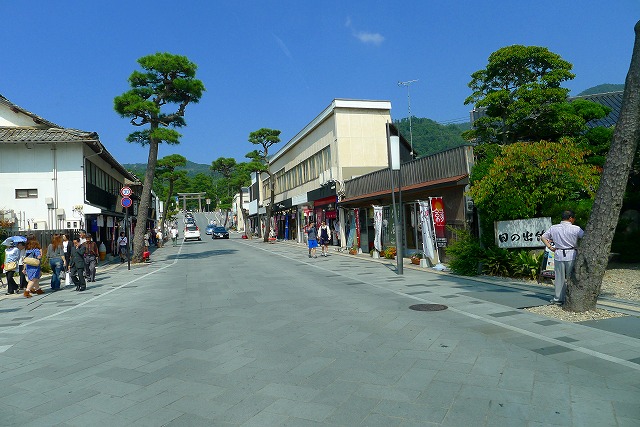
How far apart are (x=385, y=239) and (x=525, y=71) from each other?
9.69m

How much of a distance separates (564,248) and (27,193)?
27.7 meters

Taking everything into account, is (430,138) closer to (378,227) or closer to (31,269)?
(378,227)

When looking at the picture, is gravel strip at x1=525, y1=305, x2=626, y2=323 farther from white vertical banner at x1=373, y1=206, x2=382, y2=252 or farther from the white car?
the white car

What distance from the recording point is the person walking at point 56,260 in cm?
1524

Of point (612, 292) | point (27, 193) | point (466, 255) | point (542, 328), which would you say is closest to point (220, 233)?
point (27, 193)

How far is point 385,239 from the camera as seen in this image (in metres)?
23.6

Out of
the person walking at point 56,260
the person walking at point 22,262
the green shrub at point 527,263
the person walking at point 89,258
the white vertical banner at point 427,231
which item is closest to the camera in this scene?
the green shrub at point 527,263

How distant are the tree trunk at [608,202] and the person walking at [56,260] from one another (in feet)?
47.5

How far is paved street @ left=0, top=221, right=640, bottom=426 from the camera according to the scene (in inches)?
175

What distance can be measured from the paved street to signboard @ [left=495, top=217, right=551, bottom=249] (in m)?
2.71

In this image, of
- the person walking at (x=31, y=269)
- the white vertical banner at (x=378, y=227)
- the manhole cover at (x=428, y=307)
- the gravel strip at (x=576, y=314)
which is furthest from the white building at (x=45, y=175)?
the gravel strip at (x=576, y=314)

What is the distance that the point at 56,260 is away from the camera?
15.3 meters

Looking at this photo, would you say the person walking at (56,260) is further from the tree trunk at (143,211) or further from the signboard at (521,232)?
the signboard at (521,232)

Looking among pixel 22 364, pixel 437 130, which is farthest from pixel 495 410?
pixel 437 130
